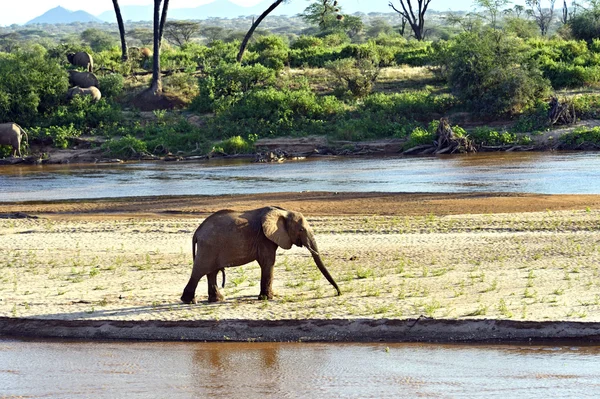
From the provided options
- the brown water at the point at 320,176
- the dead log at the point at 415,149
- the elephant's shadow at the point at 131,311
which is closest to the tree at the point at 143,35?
the brown water at the point at 320,176

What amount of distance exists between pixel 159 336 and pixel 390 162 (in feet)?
66.0

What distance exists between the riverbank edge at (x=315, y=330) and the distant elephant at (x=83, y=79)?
2963 centimetres

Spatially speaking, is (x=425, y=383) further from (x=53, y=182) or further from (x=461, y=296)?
(x=53, y=182)

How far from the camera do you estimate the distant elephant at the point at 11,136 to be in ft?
105

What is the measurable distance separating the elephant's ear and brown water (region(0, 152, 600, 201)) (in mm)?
11641

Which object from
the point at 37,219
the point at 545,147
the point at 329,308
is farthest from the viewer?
the point at 545,147

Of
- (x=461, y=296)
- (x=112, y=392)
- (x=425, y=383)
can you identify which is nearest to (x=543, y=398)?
(x=425, y=383)

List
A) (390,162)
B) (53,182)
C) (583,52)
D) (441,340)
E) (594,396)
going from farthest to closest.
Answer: (583,52), (390,162), (53,182), (441,340), (594,396)

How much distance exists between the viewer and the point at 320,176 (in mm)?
25516

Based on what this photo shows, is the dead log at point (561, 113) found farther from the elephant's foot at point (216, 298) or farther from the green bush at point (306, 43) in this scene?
the elephant's foot at point (216, 298)

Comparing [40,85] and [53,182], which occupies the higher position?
[40,85]

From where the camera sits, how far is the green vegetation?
109ft

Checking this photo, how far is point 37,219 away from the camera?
17.8m

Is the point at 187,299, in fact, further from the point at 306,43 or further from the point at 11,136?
the point at 306,43
